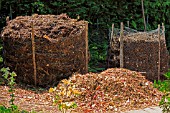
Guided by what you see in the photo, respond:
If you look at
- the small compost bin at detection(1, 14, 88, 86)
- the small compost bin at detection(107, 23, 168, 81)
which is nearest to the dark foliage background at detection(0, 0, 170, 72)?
the small compost bin at detection(107, 23, 168, 81)

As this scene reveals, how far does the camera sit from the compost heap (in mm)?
6836

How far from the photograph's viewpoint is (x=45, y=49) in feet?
28.1

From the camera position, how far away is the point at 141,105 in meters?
6.87

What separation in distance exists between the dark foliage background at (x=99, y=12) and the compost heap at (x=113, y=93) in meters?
3.23

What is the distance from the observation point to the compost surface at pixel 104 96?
6.81 meters

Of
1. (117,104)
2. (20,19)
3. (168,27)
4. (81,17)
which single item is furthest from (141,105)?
(168,27)

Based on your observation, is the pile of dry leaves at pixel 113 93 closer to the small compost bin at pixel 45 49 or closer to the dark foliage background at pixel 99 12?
the small compost bin at pixel 45 49

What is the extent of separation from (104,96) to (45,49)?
6.80 feet

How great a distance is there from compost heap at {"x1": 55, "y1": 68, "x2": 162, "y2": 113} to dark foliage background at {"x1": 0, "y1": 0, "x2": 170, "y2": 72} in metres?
3.23

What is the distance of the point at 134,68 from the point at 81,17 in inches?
124

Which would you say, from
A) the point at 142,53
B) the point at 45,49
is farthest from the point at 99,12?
the point at 45,49

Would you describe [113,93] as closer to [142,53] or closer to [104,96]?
[104,96]

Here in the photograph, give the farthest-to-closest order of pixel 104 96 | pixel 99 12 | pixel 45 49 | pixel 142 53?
pixel 99 12
pixel 142 53
pixel 45 49
pixel 104 96

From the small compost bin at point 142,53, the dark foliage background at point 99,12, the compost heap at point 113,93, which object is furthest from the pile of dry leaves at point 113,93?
the dark foliage background at point 99,12
